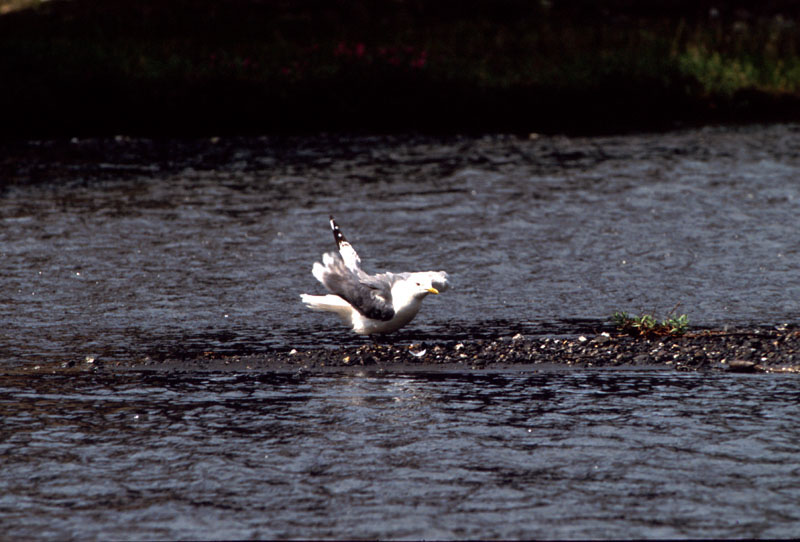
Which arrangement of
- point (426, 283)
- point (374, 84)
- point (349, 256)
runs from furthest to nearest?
point (374, 84), point (349, 256), point (426, 283)

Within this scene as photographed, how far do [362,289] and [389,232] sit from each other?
8118mm

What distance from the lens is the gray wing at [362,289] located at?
14648 millimetres

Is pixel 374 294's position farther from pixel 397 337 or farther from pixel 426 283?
pixel 397 337

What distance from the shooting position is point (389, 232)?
22734mm

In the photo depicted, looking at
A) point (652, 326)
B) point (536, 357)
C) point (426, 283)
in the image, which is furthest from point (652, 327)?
point (426, 283)

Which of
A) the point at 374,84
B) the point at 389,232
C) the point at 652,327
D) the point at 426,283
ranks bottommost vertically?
the point at 389,232

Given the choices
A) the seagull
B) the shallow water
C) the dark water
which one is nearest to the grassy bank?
the shallow water

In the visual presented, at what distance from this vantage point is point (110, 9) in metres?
42.3

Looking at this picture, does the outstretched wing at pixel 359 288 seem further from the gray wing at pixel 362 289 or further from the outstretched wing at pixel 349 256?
the outstretched wing at pixel 349 256

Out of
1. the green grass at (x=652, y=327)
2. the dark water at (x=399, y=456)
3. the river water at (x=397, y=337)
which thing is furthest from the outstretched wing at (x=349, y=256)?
the green grass at (x=652, y=327)

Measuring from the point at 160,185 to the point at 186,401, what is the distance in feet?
48.2

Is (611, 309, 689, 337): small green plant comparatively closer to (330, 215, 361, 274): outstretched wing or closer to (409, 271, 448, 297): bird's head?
(409, 271, 448, 297): bird's head

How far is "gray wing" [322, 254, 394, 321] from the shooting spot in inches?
577

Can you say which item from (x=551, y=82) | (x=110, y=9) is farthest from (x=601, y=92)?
(x=110, y=9)
